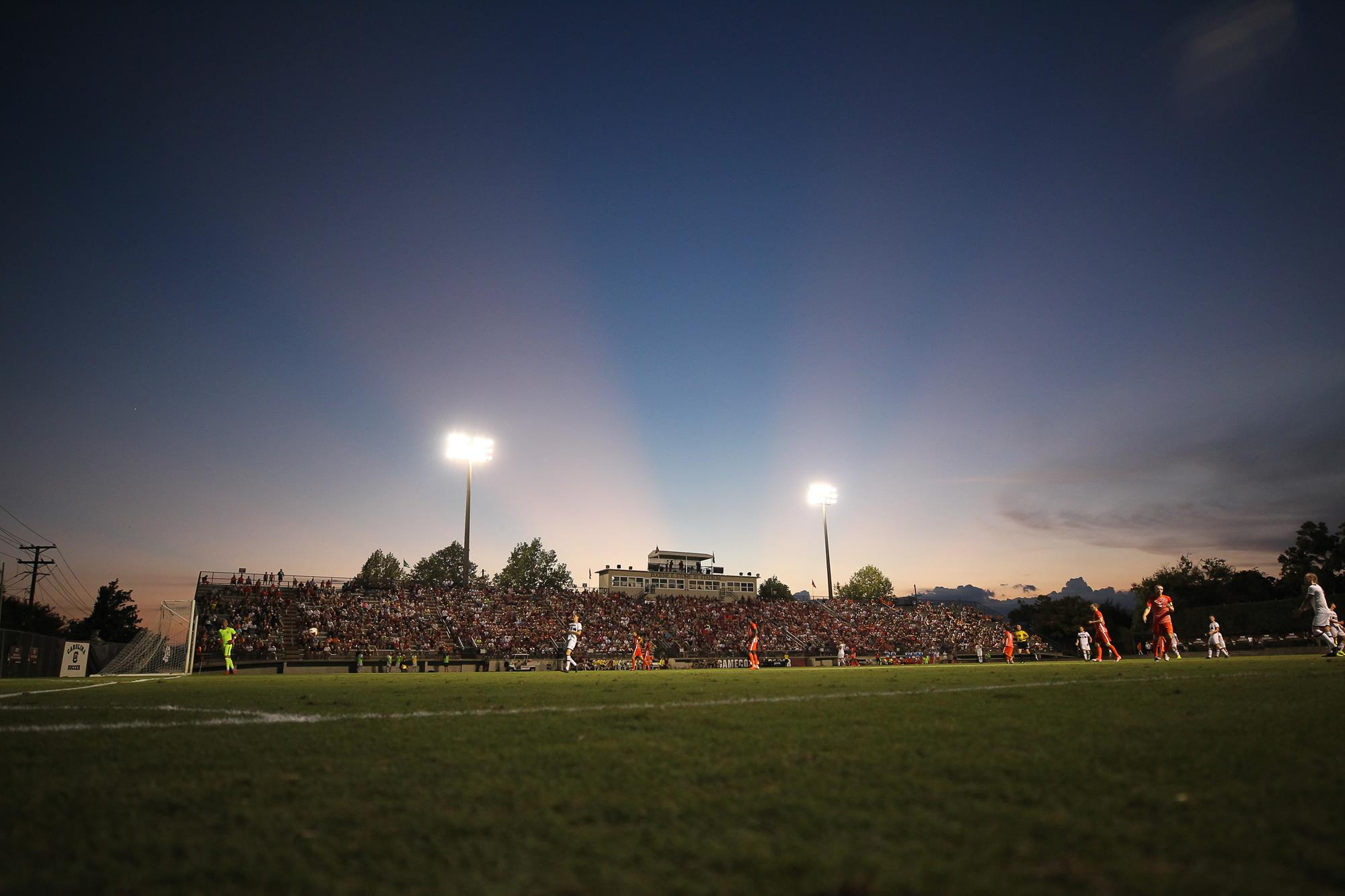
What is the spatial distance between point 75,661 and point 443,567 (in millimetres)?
95131

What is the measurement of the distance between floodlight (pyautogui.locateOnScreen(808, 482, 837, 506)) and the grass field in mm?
62100

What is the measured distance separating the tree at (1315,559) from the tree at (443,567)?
99256 millimetres

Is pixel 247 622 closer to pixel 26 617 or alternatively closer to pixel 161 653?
pixel 161 653

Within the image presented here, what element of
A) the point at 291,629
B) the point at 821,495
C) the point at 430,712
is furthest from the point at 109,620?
the point at 430,712

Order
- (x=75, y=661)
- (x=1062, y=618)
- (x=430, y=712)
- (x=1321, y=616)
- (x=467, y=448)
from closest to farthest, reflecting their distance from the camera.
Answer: (x=430, y=712) → (x=1321, y=616) → (x=75, y=661) → (x=467, y=448) → (x=1062, y=618)

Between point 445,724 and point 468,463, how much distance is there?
42745 mm

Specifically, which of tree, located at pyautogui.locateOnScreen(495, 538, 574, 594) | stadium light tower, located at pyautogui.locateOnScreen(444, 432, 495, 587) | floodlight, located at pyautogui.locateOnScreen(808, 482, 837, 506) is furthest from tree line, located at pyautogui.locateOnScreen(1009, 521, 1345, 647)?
tree, located at pyautogui.locateOnScreen(495, 538, 574, 594)

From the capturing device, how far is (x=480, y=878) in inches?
87.9

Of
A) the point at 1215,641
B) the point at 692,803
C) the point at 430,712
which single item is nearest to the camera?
the point at 692,803

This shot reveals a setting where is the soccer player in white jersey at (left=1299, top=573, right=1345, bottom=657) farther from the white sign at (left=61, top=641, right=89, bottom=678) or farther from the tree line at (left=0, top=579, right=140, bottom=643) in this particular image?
the tree line at (left=0, top=579, right=140, bottom=643)

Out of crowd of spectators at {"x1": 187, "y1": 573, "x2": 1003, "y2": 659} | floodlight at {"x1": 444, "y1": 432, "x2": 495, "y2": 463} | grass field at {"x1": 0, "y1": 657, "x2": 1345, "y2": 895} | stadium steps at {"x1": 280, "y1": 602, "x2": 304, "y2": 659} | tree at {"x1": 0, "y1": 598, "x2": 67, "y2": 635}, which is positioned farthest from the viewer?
tree at {"x1": 0, "y1": 598, "x2": 67, "y2": 635}

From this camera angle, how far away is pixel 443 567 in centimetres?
11631

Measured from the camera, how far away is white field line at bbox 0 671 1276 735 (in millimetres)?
6168

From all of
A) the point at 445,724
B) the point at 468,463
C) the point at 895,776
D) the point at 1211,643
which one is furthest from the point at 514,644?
the point at 895,776
